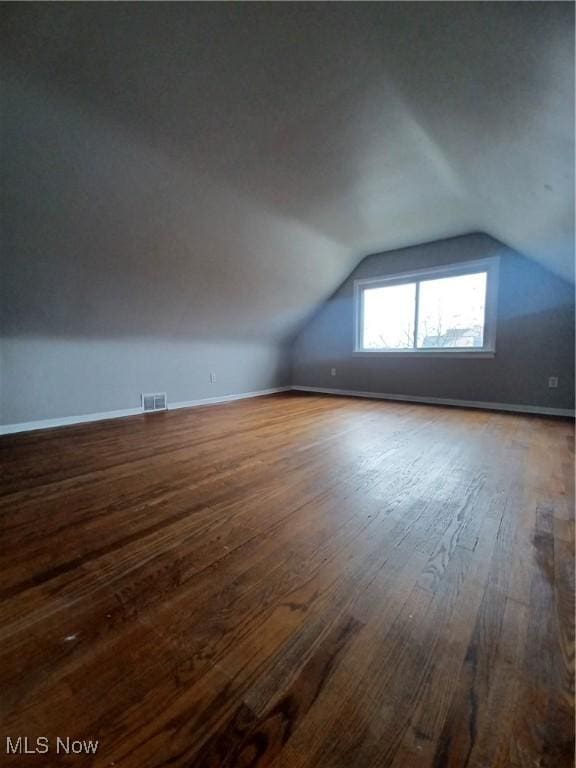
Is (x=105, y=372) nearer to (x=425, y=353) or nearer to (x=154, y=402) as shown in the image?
(x=154, y=402)

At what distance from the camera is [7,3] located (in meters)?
1.17

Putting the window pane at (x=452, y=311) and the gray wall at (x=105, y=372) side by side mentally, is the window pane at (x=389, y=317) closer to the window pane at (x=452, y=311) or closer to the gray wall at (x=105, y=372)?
the window pane at (x=452, y=311)

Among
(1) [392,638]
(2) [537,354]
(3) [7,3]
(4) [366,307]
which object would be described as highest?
(3) [7,3]

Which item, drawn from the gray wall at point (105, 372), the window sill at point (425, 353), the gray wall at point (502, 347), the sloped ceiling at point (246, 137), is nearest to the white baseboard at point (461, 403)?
the gray wall at point (502, 347)

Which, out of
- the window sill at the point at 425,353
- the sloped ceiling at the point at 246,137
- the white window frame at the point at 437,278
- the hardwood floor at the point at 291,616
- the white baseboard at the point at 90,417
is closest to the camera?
the hardwood floor at the point at 291,616

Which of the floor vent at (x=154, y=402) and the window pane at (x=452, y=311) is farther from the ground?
the window pane at (x=452, y=311)

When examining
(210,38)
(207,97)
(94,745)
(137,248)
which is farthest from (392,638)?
(137,248)

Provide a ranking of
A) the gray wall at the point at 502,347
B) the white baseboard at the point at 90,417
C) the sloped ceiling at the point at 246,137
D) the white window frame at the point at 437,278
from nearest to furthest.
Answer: the sloped ceiling at the point at 246,137
the white baseboard at the point at 90,417
the gray wall at the point at 502,347
the white window frame at the point at 437,278

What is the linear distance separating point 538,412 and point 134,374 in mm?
4766

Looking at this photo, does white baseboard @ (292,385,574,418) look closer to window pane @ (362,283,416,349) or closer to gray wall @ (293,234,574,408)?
gray wall @ (293,234,574,408)

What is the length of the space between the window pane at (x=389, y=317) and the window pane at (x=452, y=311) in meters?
0.17

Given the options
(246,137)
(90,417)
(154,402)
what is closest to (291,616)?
(246,137)

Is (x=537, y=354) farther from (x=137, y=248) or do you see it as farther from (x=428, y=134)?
(x=137, y=248)

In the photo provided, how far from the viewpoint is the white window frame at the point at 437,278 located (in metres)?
3.75
